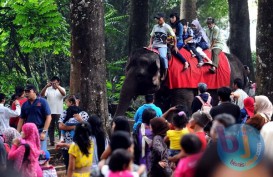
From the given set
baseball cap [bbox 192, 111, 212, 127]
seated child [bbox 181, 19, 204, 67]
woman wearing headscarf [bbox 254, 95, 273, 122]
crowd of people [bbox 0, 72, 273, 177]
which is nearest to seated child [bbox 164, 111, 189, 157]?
crowd of people [bbox 0, 72, 273, 177]

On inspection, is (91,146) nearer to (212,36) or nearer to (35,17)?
(35,17)

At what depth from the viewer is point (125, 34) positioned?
27.8 metres

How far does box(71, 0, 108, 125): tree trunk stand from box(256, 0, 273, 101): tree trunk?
117 inches

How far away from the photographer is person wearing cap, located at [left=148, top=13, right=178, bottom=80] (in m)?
15.9

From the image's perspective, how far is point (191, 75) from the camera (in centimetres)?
1706

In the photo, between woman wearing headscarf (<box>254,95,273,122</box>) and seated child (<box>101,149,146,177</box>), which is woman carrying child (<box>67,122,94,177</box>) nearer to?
seated child (<box>101,149,146,177</box>)

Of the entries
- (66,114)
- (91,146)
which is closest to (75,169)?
(91,146)

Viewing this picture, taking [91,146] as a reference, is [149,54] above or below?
above

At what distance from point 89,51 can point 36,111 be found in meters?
1.80

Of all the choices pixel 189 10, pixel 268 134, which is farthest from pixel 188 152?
pixel 189 10

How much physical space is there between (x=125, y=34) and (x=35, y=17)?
11580 millimetres

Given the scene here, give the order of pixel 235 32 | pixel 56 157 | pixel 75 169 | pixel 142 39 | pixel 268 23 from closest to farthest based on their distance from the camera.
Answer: pixel 75 169 → pixel 268 23 → pixel 56 157 → pixel 142 39 → pixel 235 32

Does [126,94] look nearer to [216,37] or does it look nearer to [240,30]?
[216,37]

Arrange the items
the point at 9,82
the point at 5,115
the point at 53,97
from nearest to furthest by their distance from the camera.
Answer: the point at 5,115 < the point at 53,97 < the point at 9,82
